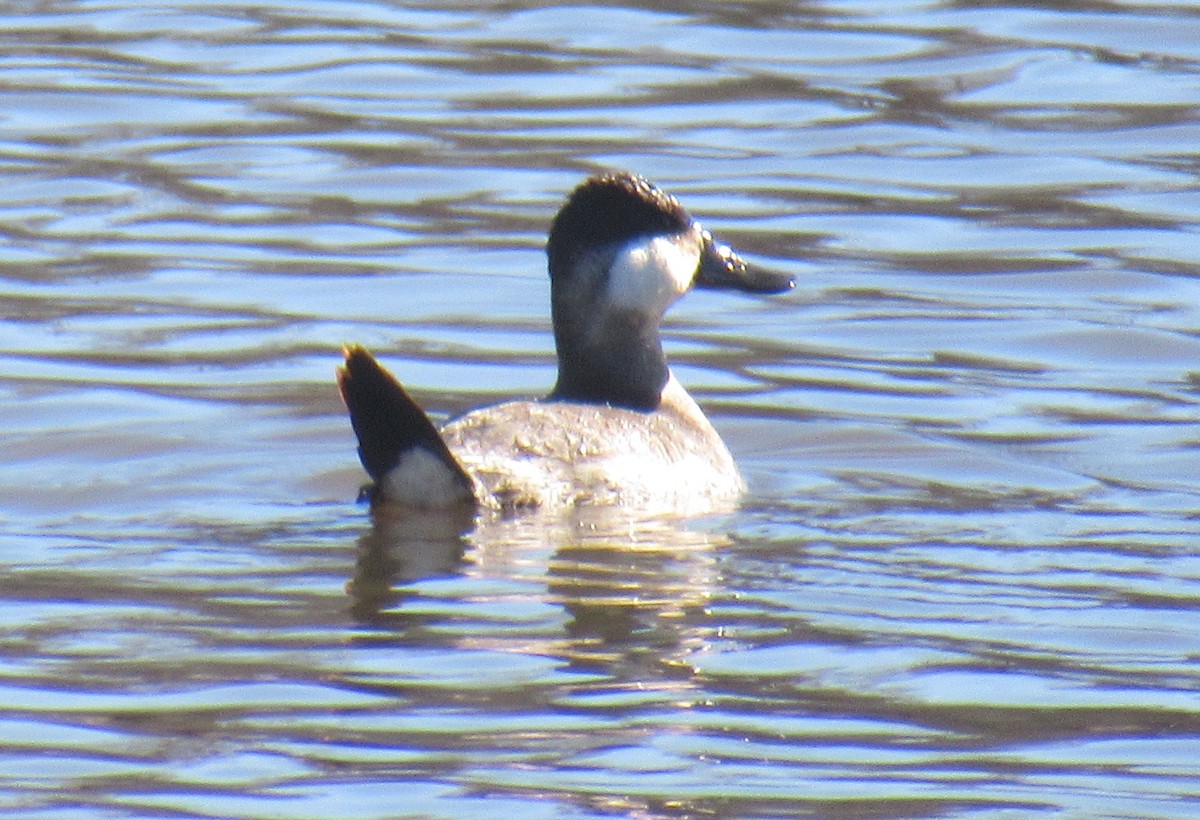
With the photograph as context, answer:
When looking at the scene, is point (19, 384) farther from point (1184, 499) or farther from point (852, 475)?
point (1184, 499)

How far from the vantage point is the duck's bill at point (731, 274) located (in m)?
9.20

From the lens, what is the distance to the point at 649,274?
8.70 m

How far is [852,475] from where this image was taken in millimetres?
8469

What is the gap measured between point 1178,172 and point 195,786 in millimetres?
7963

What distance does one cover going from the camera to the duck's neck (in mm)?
8688

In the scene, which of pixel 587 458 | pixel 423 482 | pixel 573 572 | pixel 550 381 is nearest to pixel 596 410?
pixel 587 458

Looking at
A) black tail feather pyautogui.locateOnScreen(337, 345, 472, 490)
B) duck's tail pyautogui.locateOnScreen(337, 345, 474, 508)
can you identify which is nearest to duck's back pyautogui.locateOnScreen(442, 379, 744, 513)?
duck's tail pyautogui.locateOnScreen(337, 345, 474, 508)

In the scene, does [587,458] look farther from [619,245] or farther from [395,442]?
[619,245]

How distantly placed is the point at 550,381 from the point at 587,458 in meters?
1.87

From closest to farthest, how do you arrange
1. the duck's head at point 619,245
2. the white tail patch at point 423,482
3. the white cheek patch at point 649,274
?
the white tail patch at point 423,482 → the duck's head at point 619,245 → the white cheek patch at point 649,274

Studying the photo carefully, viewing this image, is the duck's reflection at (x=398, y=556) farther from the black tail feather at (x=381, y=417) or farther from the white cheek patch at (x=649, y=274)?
the white cheek patch at (x=649, y=274)

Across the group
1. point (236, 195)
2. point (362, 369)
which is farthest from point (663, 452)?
point (236, 195)

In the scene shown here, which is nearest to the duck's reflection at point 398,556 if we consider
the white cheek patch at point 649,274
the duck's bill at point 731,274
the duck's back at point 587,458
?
the duck's back at point 587,458

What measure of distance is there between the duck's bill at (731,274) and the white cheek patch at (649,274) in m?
0.26
